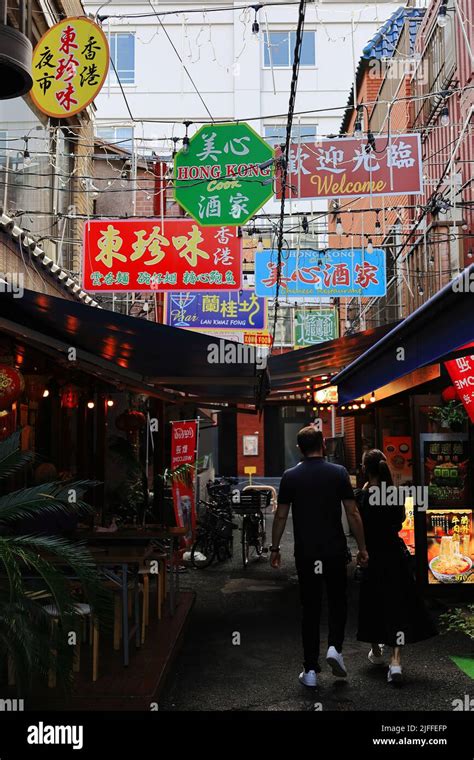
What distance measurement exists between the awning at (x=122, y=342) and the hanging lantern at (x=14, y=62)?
169cm

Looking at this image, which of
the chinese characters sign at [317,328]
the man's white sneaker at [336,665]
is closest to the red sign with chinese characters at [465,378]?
the man's white sneaker at [336,665]

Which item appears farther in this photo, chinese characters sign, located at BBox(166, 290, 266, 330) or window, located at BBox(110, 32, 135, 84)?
window, located at BBox(110, 32, 135, 84)

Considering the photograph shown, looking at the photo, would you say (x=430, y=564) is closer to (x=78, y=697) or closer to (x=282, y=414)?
(x=78, y=697)

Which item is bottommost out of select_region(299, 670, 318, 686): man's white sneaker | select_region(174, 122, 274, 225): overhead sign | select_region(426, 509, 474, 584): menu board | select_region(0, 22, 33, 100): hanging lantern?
select_region(299, 670, 318, 686): man's white sneaker

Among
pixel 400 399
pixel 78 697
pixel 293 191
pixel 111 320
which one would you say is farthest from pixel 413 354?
pixel 400 399

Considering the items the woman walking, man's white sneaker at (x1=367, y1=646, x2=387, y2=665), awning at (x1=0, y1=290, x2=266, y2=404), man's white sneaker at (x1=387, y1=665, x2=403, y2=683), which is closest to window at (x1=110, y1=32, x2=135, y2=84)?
awning at (x1=0, y1=290, x2=266, y2=404)

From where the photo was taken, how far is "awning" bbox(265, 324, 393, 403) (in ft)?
29.5

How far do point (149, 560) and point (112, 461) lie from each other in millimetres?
8092

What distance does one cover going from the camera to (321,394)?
51.4 ft

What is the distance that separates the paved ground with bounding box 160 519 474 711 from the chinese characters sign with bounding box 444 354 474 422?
2.37 m

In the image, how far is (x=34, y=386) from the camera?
9633 mm

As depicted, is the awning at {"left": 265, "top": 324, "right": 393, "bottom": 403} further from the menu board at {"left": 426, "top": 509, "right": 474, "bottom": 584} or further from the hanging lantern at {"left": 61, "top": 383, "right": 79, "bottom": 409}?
the hanging lantern at {"left": 61, "top": 383, "right": 79, "bottom": 409}

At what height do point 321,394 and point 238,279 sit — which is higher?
point 238,279

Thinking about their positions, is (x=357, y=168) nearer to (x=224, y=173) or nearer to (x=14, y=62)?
(x=224, y=173)
